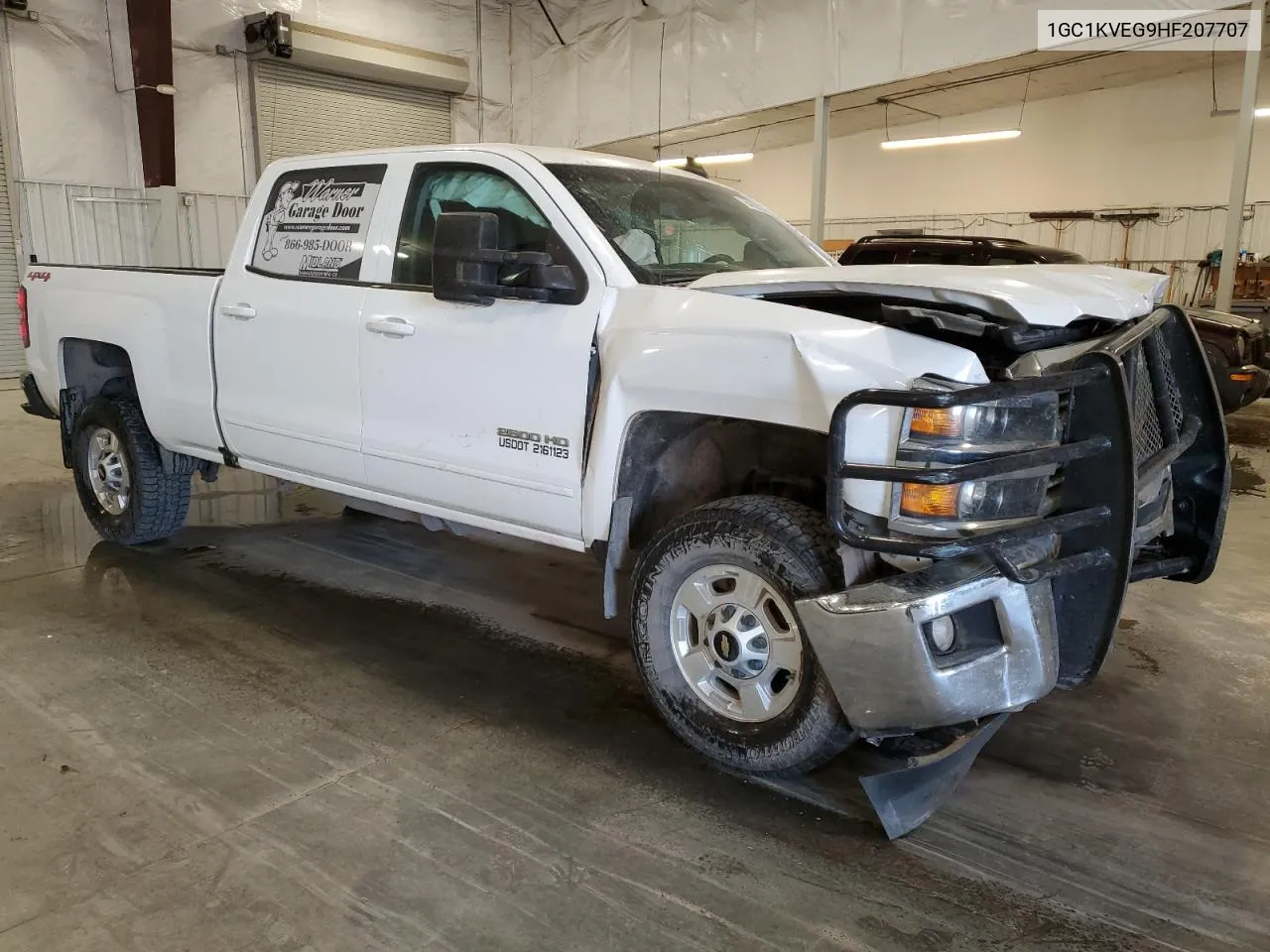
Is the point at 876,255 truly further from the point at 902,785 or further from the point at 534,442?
the point at 902,785

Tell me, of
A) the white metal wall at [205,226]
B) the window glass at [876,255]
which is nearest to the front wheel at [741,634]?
the window glass at [876,255]

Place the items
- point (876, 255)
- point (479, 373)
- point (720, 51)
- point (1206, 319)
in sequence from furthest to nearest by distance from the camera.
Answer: point (720, 51), point (876, 255), point (1206, 319), point (479, 373)

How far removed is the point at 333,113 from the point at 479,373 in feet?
47.5

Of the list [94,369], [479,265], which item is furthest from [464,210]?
[94,369]

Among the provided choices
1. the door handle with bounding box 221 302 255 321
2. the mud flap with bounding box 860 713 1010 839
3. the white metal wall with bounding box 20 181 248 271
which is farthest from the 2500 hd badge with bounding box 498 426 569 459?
the white metal wall with bounding box 20 181 248 271

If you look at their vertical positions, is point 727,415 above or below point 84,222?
below

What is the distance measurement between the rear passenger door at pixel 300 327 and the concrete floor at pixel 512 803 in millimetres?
837

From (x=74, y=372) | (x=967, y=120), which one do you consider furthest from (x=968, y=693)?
(x=967, y=120)

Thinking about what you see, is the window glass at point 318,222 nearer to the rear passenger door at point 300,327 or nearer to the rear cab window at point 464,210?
the rear passenger door at point 300,327

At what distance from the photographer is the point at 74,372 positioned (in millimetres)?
5598

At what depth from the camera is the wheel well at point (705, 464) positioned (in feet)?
10.6

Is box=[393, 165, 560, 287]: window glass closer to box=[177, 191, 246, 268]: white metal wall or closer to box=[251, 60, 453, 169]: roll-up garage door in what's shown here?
box=[177, 191, 246, 268]: white metal wall

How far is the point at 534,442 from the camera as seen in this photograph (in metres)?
3.47

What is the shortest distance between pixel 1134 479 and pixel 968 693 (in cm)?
73
